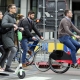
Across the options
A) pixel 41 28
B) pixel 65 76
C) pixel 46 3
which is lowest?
pixel 65 76

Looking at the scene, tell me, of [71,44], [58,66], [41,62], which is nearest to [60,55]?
[58,66]

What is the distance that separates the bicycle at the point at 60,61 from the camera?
32.5 ft

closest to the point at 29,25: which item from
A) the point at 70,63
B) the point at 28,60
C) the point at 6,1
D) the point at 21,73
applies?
the point at 28,60

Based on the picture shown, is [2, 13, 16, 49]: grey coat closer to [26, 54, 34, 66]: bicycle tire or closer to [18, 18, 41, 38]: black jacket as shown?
[18, 18, 41, 38]: black jacket

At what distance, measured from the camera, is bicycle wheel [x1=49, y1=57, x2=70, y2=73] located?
10.0 metres

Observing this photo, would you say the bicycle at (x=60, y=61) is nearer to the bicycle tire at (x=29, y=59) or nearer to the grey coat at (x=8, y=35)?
the bicycle tire at (x=29, y=59)

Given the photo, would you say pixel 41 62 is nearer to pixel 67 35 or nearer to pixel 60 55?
pixel 60 55

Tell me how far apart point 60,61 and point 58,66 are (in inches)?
6.3

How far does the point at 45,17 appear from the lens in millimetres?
13469

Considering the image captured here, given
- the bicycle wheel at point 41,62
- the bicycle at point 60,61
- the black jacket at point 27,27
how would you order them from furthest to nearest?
the black jacket at point 27,27
the bicycle wheel at point 41,62
the bicycle at point 60,61

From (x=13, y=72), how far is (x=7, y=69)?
0.26 meters

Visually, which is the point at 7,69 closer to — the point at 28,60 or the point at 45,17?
the point at 28,60

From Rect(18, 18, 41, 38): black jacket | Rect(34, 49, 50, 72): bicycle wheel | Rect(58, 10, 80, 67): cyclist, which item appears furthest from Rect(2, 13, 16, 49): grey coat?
Rect(18, 18, 41, 38): black jacket

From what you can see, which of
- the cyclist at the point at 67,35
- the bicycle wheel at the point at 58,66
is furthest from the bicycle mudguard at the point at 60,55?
the cyclist at the point at 67,35
